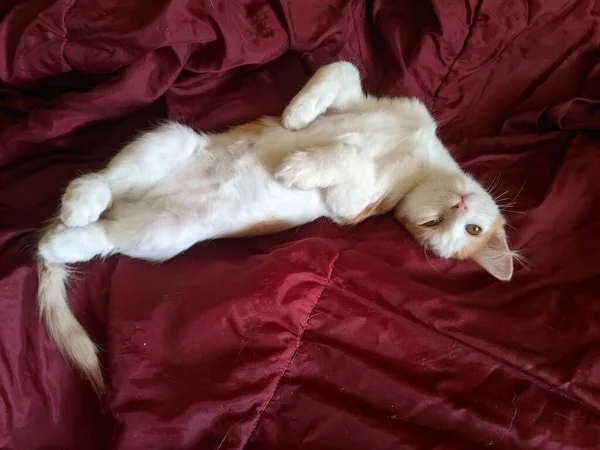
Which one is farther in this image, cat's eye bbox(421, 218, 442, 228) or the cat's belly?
cat's eye bbox(421, 218, 442, 228)

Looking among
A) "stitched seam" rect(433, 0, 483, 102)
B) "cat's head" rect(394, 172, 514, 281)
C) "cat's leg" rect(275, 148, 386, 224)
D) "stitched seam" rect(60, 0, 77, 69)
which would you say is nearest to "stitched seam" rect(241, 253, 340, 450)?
"cat's leg" rect(275, 148, 386, 224)

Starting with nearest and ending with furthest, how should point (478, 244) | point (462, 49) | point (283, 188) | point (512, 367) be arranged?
1. point (512, 367)
2. point (283, 188)
3. point (478, 244)
4. point (462, 49)

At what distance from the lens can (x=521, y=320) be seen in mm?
1445

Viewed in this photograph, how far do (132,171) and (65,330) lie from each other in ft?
1.39

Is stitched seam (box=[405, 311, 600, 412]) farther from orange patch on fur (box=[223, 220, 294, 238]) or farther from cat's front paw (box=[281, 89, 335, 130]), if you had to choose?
cat's front paw (box=[281, 89, 335, 130])

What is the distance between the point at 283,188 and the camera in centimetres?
148

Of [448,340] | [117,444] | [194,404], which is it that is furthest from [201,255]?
[448,340]

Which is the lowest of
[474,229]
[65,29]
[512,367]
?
[512,367]

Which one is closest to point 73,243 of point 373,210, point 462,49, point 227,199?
point 227,199

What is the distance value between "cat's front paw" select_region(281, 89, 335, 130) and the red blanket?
0.17 meters

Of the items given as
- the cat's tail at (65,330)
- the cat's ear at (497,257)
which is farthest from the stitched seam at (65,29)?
the cat's ear at (497,257)

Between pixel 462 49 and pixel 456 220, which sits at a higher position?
pixel 462 49

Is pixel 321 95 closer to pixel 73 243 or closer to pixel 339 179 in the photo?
pixel 339 179

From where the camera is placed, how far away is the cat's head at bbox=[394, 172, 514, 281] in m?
1.56
